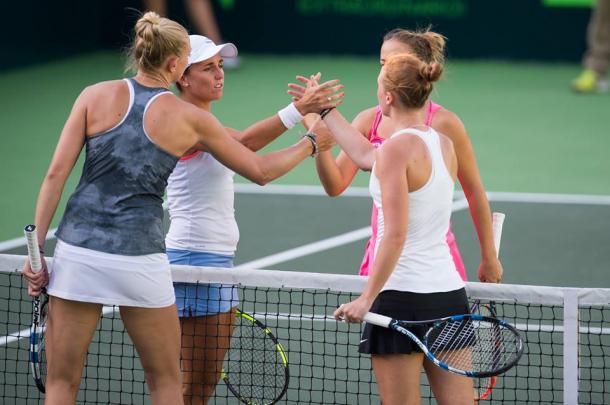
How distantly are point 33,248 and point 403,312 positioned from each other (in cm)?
142

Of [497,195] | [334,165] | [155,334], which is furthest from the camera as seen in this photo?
[497,195]

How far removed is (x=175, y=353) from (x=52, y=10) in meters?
12.0

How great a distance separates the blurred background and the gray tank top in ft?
12.7

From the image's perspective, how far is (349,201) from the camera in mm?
10023

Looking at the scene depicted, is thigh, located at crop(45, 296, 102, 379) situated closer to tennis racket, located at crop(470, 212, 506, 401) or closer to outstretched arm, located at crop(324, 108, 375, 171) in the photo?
outstretched arm, located at crop(324, 108, 375, 171)

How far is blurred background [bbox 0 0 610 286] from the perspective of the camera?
9.11 metres

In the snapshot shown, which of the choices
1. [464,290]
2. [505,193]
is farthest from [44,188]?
[505,193]

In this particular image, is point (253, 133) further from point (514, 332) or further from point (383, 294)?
point (514, 332)

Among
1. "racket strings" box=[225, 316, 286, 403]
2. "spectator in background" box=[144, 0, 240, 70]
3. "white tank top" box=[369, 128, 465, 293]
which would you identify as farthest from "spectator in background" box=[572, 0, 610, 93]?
"white tank top" box=[369, 128, 465, 293]

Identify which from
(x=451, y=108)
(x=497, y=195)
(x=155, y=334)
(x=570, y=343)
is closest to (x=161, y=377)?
(x=155, y=334)

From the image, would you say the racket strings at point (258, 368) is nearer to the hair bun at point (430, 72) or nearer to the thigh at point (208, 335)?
the thigh at point (208, 335)

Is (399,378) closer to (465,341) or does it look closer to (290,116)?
(465,341)

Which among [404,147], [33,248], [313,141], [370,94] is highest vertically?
[370,94]

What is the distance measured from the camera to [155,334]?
4.50m
